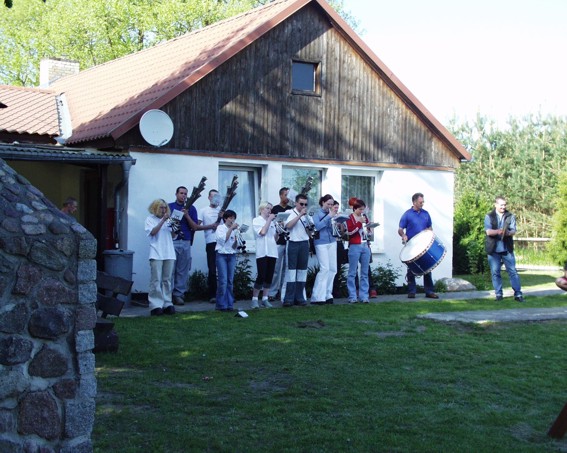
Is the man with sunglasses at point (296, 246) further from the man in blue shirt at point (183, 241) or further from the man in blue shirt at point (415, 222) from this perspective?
the man in blue shirt at point (415, 222)

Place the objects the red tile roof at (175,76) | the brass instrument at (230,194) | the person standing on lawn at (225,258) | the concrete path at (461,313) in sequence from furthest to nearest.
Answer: the red tile roof at (175,76) → the brass instrument at (230,194) → the person standing on lawn at (225,258) → the concrete path at (461,313)

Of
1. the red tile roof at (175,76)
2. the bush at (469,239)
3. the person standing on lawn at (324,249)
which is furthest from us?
the bush at (469,239)

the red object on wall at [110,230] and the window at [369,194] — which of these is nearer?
the red object on wall at [110,230]

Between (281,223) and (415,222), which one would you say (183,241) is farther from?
(415,222)

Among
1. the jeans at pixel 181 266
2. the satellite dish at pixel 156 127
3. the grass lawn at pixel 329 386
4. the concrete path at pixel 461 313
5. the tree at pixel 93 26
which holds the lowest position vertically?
the grass lawn at pixel 329 386

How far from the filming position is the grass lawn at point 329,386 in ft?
21.2

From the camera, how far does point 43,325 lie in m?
5.45

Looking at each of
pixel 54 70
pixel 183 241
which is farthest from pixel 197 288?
pixel 54 70

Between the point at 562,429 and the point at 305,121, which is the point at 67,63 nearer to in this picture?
the point at 305,121

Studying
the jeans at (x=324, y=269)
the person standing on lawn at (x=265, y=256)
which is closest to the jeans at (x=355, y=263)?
the jeans at (x=324, y=269)

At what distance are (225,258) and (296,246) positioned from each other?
1.37 m

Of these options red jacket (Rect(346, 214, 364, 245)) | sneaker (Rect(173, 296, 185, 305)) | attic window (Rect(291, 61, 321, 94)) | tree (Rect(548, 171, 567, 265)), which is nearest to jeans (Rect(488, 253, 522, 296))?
red jacket (Rect(346, 214, 364, 245))

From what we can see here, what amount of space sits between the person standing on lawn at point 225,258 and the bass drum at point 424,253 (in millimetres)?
3405

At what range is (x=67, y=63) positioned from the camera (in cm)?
2775
